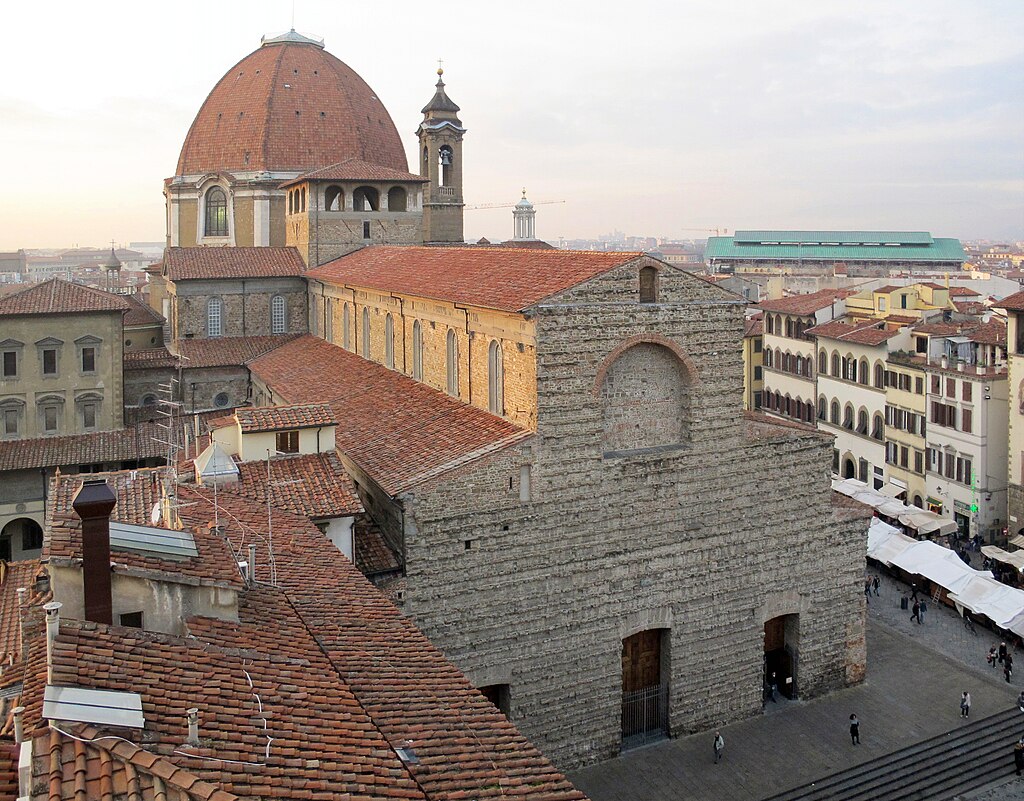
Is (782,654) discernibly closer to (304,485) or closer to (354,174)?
(304,485)

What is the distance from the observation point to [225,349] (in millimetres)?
37469

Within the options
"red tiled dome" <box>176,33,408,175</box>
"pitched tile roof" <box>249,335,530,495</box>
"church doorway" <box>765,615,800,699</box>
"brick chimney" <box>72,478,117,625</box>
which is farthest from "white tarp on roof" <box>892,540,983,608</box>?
"red tiled dome" <box>176,33,408,175</box>

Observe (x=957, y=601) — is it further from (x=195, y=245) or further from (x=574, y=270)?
(x=195, y=245)

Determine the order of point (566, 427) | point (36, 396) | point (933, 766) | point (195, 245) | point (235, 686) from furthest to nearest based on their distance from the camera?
point (195, 245) < point (36, 396) < point (933, 766) < point (566, 427) < point (235, 686)

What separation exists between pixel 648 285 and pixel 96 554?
13265 millimetres

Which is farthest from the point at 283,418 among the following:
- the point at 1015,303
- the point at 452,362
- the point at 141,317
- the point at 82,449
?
the point at 1015,303

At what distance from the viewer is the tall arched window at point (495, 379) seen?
68.5ft

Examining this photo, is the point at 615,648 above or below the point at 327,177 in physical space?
below

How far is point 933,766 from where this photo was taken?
2084cm

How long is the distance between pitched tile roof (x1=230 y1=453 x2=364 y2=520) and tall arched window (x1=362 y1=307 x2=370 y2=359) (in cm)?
1101

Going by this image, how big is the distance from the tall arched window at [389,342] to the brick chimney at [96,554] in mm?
18100

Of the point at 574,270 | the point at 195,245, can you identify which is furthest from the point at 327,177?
the point at 574,270

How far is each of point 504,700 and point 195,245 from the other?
32.5 m

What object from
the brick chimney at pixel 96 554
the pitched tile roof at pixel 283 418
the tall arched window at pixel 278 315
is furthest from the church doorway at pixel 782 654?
the tall arched window at pixel 278 315
